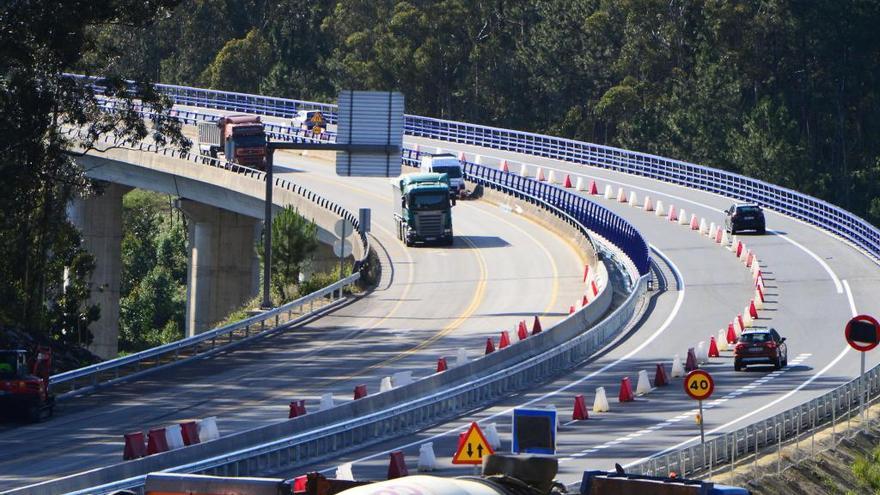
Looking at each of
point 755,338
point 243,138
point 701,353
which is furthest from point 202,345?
point 243,138

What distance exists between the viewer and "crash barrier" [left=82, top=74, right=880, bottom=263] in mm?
70750

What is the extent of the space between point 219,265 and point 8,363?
56.5 m

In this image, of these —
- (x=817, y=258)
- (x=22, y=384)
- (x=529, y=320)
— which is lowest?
(x=22, y=384)

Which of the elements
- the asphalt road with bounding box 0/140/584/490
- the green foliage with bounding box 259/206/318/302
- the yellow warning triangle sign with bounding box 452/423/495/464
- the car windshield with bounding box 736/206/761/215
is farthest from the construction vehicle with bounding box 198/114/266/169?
the yellow warning triangle sign with bounding box 452/423/495/464

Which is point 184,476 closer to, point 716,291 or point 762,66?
point 716,291

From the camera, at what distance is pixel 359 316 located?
174 ft

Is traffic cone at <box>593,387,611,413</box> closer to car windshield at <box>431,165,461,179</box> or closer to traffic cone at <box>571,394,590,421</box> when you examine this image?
traffic cone at <box>571,394,590,421</box>

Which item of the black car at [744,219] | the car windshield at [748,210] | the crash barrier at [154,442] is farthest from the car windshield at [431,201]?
the crash barrier at [154,442]

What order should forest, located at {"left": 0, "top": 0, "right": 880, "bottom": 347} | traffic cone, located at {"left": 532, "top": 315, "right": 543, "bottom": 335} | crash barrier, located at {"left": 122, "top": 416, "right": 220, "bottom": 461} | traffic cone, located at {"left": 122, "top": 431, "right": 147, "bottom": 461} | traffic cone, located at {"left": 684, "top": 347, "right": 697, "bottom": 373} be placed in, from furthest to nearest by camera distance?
forest, located at {"left": 0, "top": 0, "right": 880, "bottom": 347}
traffic cone, located at {"left": 532, "top": 315, "right": 543, "bottom": 335}
traffic cone, located at {"left": 684, "top": 347, "right": 697, "bottom": 373}
crash barrier, located at {"left": 122, "top": 416, "right": 220, "bottom": 461}
traffic cone, located at {"left": 122, "top": 431, "right": 147, "bottom": 461}

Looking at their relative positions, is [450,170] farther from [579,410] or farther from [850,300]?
[579,410]

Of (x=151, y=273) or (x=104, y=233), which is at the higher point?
(x=104, y=233)

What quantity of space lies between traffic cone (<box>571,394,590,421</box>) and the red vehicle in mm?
7420

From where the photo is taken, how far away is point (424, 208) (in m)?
65.1

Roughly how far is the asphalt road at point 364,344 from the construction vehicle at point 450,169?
90 centimetres
